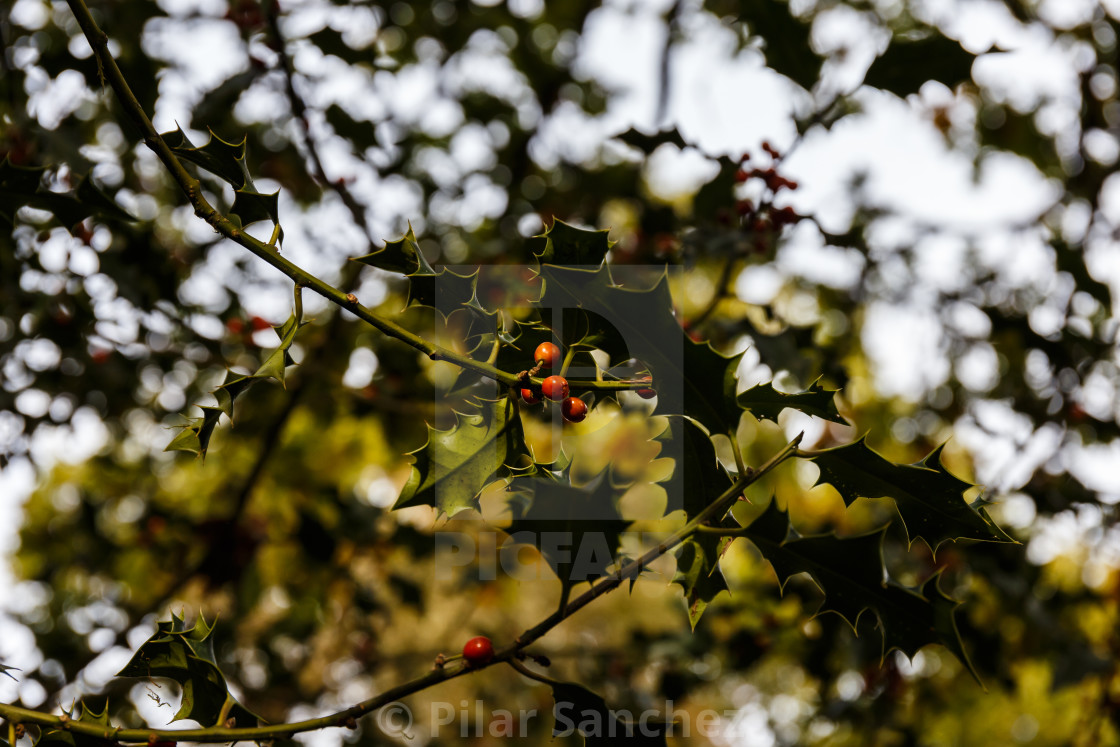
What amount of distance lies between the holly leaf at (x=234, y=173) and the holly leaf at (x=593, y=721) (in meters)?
0.90

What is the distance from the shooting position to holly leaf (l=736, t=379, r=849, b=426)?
1072 millimetres

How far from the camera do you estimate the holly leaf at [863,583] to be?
1046 mm

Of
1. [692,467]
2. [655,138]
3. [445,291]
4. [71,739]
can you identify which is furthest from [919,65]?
[71,739]

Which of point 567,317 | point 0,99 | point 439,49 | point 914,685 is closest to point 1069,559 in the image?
point 914,685

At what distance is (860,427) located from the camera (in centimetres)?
543

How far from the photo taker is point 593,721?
1321 millimetres

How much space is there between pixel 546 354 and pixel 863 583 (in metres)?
0.57

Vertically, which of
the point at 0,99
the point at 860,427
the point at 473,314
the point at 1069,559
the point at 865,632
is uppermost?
the point at 473,314

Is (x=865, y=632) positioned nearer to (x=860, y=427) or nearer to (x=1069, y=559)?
(x=860, y=427)

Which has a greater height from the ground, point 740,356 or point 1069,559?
point 740,356

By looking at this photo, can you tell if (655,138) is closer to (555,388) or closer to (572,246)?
(572,246)

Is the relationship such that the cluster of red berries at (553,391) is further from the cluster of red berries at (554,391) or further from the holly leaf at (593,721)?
the holly leaf at (593,721)

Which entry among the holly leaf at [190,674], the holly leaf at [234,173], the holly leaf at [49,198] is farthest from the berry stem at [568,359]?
the holly leaf at [49,198]

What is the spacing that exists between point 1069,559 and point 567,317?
6.51 metres
